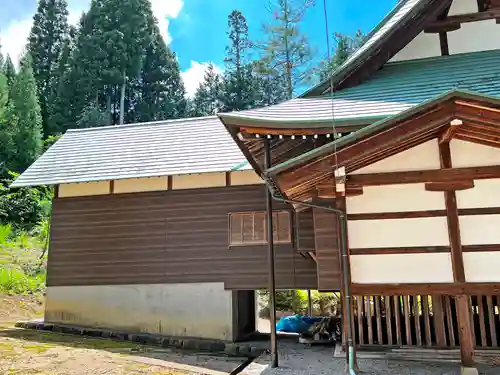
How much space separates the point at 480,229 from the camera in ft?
18.1

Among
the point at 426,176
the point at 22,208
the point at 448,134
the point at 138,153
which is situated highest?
the point at 138,153

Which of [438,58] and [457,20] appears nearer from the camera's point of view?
[457,20]

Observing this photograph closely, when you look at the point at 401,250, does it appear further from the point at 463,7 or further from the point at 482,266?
the point at 463,7

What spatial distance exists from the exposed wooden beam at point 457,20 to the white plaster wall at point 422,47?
5.7 inches

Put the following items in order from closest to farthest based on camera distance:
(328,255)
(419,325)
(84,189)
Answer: (328,255)
(419,325)
(84,189)

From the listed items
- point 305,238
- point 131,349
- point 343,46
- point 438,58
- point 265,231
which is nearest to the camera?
→ point 305,238

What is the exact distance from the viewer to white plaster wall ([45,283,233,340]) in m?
11.1

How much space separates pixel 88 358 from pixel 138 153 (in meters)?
6.75

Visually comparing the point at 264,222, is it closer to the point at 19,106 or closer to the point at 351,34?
the point at 19,106

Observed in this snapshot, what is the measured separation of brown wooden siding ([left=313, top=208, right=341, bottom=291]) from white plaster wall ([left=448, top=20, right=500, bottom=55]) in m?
4.98

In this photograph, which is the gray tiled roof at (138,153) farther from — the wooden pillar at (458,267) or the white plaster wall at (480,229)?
the white plaster wall at (480,229)

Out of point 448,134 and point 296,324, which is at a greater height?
point 448,134

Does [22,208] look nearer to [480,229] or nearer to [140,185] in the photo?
[140,185]

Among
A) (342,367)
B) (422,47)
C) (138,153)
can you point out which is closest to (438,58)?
(422,47)
